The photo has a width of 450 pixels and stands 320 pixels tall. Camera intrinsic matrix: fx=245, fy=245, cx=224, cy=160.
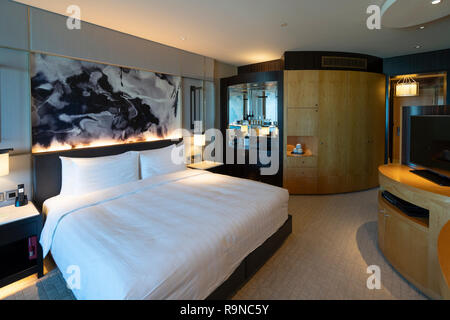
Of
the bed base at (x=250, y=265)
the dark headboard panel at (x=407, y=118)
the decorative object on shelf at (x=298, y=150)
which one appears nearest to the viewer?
the bed base at (x=250, y=265)

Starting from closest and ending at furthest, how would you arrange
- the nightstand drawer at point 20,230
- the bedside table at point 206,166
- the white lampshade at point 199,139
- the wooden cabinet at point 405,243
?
the wooden cabinet at point 405,243, the nightstand drawer at point 20,230, the bedside table at point 206,166, the white lampshade at point 199,139

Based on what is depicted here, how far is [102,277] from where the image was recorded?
1408 millimetres

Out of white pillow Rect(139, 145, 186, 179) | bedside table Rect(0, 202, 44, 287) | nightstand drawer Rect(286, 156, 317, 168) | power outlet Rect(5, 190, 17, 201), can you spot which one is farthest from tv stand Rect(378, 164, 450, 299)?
power outlet Rect(5, 190, 17, 201)

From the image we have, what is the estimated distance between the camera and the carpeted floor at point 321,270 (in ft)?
6.67

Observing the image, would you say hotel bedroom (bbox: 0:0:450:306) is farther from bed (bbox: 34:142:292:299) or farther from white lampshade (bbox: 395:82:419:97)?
→ white lampshade (bbox: 395:82:419:97)

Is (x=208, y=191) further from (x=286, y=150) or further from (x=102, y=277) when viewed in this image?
(x=286, y=150)

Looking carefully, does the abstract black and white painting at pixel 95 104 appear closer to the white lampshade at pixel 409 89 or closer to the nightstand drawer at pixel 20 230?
the nightstand drawer at pixel 20 230

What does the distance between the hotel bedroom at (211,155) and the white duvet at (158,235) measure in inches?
0.5

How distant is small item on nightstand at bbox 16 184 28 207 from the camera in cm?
248

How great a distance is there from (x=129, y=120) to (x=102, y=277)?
105 inches

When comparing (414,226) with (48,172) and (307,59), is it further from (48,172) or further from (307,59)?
(48,172)

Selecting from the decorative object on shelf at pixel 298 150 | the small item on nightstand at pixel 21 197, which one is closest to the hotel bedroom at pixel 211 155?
the small item on nightstand at pixel 21 197

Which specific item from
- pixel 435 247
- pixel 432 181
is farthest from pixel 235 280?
pixel 432 181

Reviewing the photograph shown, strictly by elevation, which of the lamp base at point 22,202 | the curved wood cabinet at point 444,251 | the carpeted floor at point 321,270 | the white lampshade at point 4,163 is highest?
the white lampshade at point 4,163
